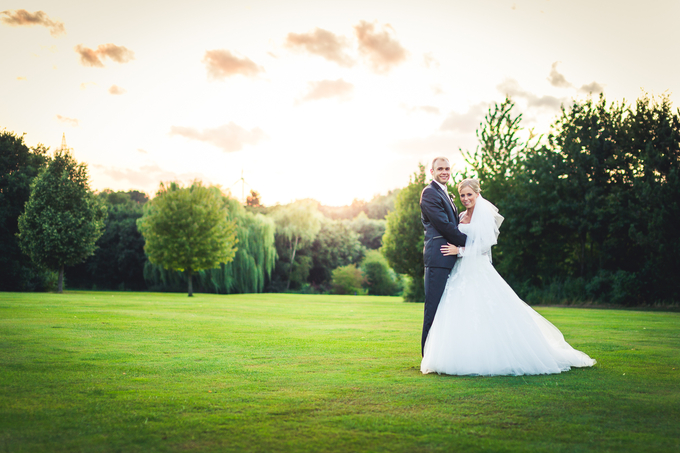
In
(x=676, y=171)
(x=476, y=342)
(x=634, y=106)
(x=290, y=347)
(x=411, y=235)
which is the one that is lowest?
(x=290, y=347)

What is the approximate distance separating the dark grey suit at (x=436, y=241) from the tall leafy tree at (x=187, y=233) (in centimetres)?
2689

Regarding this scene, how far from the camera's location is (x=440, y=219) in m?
6.72

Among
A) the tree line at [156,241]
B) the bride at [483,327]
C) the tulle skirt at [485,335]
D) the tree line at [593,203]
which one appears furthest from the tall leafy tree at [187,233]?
the tulle skirt at [485,335]

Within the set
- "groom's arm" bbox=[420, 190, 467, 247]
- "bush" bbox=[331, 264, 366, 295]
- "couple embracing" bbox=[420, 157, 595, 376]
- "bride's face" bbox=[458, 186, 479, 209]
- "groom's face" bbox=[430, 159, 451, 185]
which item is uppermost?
"groom's face" bbox=[430, 159, 451, 185]

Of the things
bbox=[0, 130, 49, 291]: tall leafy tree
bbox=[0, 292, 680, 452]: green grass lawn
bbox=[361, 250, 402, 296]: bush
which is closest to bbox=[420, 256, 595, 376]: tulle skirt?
bbox=[0, 292, 680, 452]: green grass lawn

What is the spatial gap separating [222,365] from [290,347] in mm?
2168

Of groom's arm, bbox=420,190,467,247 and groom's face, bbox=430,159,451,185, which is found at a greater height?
groom's face, bbox=430,159,451,185

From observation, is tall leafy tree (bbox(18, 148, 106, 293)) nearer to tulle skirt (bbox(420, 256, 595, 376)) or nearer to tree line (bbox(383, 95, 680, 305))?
tree line (bbox(383, 95, 680, 305))

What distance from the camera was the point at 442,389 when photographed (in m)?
5.09

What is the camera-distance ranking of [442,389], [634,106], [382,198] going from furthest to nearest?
1. [382,198]
2. [634,106]
3. [442,389]

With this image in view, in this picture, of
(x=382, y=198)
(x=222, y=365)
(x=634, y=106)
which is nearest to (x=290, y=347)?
(x=222, y=365)

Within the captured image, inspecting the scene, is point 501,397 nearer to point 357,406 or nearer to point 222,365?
point 357,406

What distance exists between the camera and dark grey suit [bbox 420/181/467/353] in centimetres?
672

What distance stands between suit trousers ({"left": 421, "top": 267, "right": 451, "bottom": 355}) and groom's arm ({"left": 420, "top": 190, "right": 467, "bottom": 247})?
477 millimetres
